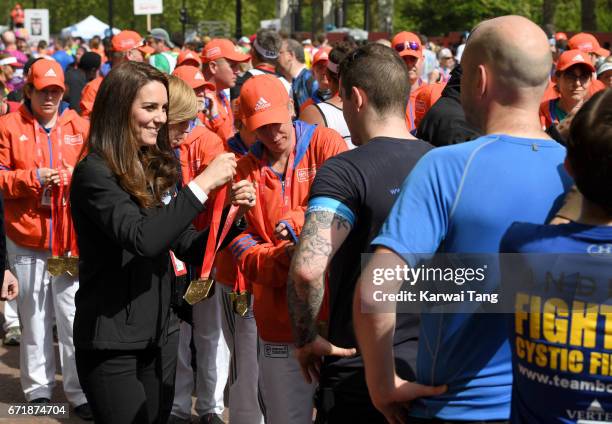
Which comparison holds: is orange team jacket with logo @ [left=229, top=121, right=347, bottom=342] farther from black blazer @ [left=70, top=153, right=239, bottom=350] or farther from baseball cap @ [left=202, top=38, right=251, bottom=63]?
baseball cap @ [left=202, top=38, right=251, bottom=63]

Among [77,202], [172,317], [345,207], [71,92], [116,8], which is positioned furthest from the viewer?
[116,8]

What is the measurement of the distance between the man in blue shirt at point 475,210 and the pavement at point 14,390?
4.01 meters

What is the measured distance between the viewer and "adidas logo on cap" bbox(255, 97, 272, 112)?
190 inches

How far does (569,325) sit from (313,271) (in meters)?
1.17

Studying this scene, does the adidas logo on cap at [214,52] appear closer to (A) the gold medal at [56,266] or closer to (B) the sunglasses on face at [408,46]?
(B) the sunglasses on face at [408,46]

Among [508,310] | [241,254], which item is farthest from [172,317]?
[508,310]

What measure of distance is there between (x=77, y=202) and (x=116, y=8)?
62.6m

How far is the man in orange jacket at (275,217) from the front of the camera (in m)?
4.49

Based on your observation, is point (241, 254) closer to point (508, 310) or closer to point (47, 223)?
point (508, 310)

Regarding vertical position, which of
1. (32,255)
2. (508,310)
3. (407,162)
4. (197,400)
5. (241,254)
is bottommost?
(197,400)

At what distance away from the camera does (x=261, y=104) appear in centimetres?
485

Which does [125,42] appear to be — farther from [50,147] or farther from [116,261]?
[116,261]

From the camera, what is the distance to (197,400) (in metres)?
6.59

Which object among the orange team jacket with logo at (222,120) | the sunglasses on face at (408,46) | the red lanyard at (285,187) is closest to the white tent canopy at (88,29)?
the sunglasses on face at (408,46)
